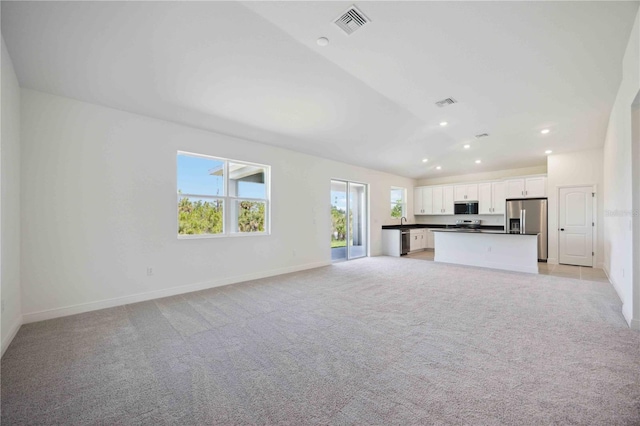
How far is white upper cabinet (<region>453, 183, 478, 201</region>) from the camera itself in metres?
8.82

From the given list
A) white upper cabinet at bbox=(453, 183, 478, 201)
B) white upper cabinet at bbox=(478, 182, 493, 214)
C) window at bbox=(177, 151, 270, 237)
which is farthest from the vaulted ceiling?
white upper cabinet at bbox=(453, 183, 478, 201)

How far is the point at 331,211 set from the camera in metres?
7.16

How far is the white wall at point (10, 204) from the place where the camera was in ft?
8.30

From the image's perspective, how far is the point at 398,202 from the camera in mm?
9750

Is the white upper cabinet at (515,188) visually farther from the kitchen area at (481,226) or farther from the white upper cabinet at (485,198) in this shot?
the white upper cabinet at (485,198)

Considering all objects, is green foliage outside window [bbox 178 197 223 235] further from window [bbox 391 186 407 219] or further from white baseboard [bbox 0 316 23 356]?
window [bbox 391 186 407 219]

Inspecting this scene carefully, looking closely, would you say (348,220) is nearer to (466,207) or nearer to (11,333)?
(466,207)

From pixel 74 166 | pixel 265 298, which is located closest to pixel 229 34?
pixel 74 166

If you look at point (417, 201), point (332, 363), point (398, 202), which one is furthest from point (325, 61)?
point (417, 201)

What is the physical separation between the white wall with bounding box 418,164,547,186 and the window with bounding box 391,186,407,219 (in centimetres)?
102

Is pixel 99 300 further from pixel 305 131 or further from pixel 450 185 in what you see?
pixel 450 185

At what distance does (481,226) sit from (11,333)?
413 inches

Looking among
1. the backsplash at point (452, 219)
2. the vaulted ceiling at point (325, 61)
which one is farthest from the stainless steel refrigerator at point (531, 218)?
the vaulted ceiling at point (325, 61)

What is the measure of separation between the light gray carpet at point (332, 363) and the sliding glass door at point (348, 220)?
11.8 feet
